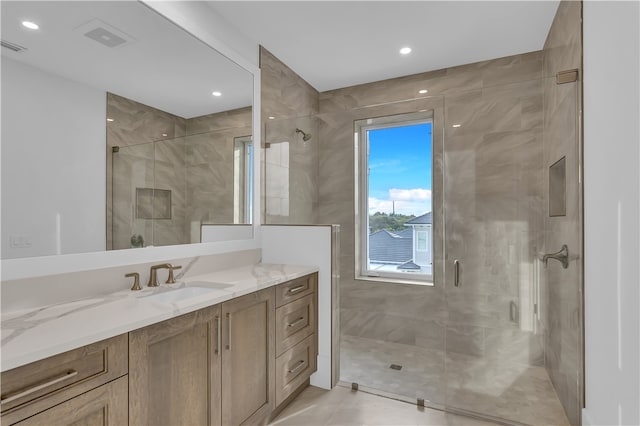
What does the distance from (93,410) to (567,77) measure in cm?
270

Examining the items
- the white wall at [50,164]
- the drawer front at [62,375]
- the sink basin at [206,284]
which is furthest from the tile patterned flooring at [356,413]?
the white wall at [50,164]

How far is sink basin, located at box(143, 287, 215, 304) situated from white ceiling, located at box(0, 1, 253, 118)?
3.49 feet

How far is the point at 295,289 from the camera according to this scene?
2.15 m

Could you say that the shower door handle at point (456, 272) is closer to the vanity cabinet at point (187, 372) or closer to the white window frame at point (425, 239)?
the white window frame at point (425, 239)

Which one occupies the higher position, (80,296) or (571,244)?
(571,244)

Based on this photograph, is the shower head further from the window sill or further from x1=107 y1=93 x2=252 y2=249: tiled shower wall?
the window sill

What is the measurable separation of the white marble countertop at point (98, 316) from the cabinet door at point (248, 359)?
97mm

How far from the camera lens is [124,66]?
172 centimetres

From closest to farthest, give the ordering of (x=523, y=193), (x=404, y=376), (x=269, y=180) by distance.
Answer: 1. (x=523, y=193)
2. (x=404, y=376)
3. (x=269, y=180)

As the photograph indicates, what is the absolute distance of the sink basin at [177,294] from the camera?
5.50 ft
